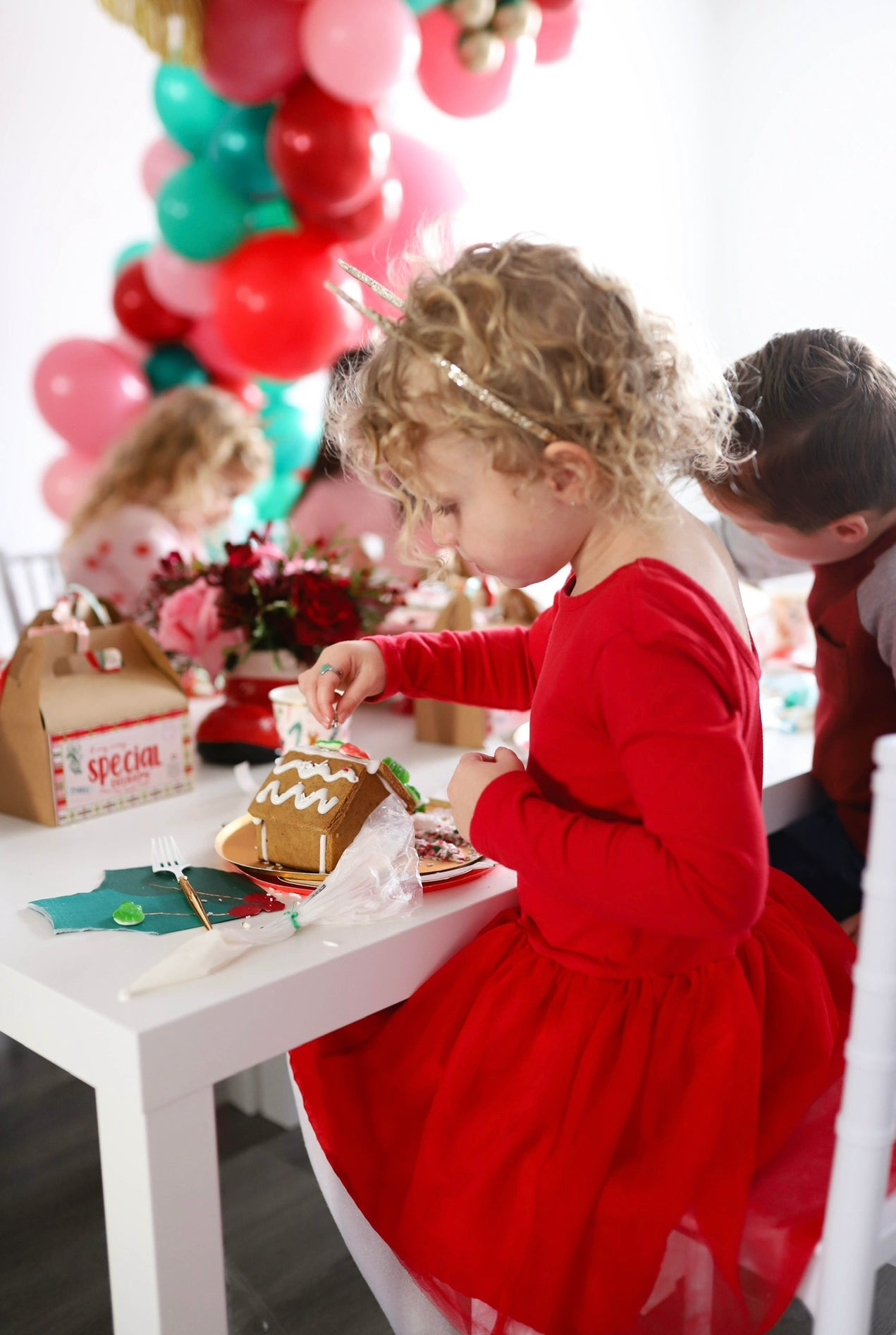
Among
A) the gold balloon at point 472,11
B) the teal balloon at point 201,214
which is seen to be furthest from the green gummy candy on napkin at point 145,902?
the gold balloon at point 472,11

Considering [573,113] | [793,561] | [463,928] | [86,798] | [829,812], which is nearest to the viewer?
[463,928]

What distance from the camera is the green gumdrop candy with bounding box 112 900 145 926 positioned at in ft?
2.84

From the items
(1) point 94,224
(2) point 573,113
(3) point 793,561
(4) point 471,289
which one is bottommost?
(3) point 793,561

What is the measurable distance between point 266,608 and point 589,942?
633 millimetres

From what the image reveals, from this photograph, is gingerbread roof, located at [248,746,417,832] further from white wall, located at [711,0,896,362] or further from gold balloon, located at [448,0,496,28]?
white wall, located at [711,0,896,362]

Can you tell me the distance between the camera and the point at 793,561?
146cm

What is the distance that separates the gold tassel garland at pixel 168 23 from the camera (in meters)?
2.49

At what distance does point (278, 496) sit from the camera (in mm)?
3383

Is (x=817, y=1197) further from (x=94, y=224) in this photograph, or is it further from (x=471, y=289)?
(x=94, y=224)

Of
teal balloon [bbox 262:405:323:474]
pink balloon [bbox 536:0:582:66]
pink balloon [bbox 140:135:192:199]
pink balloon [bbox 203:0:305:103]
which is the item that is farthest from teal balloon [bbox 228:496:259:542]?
pink balloon [bbox 536:0:582:66]

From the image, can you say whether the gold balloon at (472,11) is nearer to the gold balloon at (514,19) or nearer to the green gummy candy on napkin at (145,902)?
the gold balloon at (514,19)

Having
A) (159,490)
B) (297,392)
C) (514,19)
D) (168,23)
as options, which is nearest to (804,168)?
(514,19)

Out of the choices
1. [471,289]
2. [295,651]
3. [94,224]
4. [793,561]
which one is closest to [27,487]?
[94,224]

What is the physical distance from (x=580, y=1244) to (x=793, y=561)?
3.15ft
